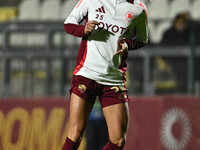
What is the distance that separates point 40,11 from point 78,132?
6.28m

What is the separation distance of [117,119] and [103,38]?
2.12 feet

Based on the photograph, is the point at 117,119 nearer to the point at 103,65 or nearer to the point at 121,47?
the point at 103,65

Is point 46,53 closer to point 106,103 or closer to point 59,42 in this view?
point 59,42

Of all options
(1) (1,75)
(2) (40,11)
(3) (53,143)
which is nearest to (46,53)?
(1) (1,75)

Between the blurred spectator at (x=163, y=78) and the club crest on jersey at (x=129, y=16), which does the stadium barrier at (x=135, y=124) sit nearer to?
the blurred spectator at (x=163, y=78)

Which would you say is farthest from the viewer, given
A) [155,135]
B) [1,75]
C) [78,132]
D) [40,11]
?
[40,11]

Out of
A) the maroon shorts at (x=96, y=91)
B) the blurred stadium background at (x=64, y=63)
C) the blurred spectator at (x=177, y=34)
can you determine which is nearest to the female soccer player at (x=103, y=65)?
the maroon shorts at (x=96, y=91)

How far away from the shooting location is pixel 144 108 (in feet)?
23.0

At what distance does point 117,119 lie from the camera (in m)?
3.89

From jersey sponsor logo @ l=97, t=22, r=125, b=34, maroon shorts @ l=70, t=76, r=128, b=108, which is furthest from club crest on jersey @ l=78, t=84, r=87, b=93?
jersey sponsor logo @ l=97, t=22, r=125, b=34

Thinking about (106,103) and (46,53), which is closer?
(106,103)

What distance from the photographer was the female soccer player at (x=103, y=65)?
153 inches

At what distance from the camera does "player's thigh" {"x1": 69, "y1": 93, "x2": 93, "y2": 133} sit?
3857mm

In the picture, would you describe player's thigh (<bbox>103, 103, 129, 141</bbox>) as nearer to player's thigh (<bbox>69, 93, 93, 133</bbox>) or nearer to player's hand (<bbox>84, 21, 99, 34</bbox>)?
player's thigh (<bbox>69, 93, 93, 133</bbox>)
